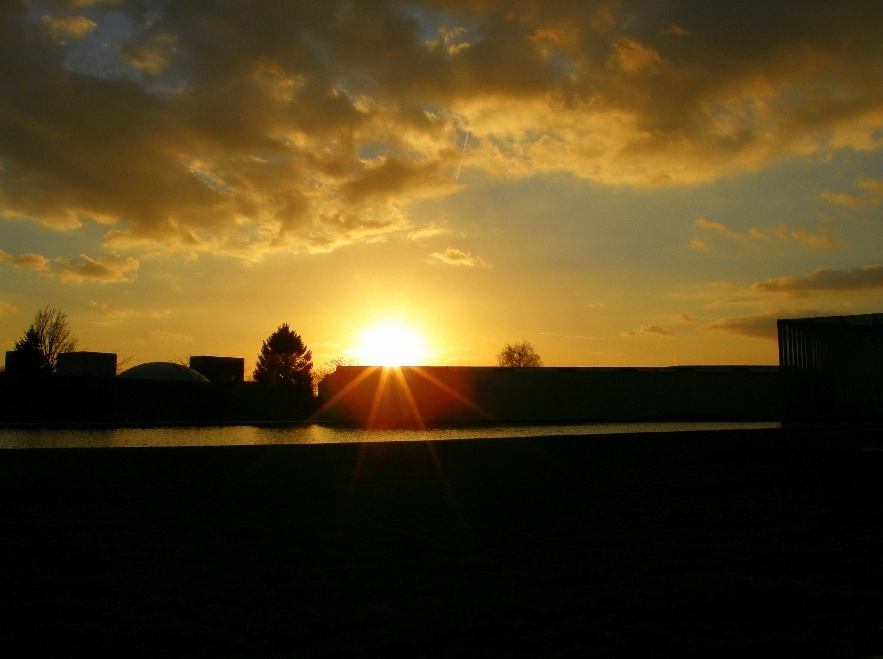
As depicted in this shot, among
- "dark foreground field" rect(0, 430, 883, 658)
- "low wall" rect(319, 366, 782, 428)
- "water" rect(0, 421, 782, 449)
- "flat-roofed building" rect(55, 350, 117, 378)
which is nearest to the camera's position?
"dark foreground field" rect(0, 430, 883, 658)

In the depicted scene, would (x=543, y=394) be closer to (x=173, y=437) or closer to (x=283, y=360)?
(x=173, y=437)

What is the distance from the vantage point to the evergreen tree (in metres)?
Answer: 53.8

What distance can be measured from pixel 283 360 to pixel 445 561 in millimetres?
68897

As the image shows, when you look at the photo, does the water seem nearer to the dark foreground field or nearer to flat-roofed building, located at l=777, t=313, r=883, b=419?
the dark foreground field

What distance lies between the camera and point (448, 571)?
5465 millimetres

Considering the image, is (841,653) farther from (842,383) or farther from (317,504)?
(842,383)

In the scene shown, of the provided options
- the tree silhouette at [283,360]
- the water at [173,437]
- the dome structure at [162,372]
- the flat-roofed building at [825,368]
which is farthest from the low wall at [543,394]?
the tree silhouette at [283,360]

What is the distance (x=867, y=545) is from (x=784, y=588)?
72.3 inches

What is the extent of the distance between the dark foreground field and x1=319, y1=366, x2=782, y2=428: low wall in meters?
31.0

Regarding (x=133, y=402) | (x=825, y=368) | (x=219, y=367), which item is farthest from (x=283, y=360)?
(x=825, y=368)

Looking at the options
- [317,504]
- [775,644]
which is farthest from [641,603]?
[317,504]

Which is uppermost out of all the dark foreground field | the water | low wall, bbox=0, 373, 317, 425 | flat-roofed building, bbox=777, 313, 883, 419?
flat-roofed building, bbox=777, 313, 883, 419

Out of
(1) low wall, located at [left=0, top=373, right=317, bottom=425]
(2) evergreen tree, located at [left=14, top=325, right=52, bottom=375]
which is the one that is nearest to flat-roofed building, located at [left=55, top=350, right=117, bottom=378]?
(2) evergreen tree, located at [left=14, top=325, right=52, bottom=375]

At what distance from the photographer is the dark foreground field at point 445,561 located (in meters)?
4.03
